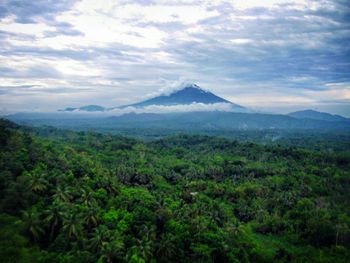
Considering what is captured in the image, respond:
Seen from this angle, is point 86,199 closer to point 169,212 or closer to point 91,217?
point 91,217

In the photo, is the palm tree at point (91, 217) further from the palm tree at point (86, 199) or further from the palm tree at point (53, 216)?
the palm tree at point (86, 199)

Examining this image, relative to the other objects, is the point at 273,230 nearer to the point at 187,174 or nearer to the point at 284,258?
the point at 284,258

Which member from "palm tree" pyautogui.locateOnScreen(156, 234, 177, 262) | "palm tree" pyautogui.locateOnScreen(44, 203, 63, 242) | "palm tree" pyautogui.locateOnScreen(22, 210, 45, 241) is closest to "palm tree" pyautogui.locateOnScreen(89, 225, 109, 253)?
"palm tree" pyautogui.locateOnScreen(44, 203, 63, 242)

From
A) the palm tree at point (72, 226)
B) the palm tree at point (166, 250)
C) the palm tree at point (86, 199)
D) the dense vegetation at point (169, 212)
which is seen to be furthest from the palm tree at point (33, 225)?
the palm tree at point (166, 250)

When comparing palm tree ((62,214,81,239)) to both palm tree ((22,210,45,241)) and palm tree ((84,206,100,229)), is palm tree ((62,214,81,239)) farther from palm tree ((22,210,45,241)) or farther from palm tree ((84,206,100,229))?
palm tree ((84,206,100,229))

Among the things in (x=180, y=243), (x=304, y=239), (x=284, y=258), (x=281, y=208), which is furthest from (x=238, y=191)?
(x=180, y=243)

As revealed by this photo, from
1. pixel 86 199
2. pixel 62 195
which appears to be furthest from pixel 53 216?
pixel 86 199

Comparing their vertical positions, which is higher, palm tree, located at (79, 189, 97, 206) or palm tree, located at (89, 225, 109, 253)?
palm tree, located at (79, 189, 97, 206)
